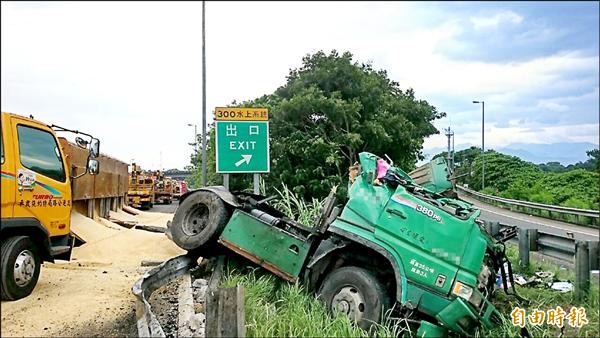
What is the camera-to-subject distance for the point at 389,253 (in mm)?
5465

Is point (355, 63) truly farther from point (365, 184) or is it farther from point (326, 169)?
point (365, 184)

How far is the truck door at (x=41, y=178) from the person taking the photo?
632 centimetres

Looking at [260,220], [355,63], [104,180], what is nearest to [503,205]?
[355,63]

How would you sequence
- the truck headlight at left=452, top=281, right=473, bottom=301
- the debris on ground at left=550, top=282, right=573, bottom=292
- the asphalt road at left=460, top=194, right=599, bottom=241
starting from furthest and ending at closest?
the asphalt road at left=460, top=194, right=599, bottom=241, the debris on ground at left=550, top=282, right=573, bottom=292, the truck headlight at left=452, top=281, right=473, bottom=301

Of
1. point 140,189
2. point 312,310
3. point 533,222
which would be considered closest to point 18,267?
point 312,310

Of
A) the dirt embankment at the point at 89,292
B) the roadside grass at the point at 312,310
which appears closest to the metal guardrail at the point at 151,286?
the dirt embankment at the point at 89,292

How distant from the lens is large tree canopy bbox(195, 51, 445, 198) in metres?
14.6

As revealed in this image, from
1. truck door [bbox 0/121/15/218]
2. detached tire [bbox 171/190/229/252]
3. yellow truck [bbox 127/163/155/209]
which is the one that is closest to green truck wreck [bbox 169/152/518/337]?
detached tire [bbox 171/190/229/252]

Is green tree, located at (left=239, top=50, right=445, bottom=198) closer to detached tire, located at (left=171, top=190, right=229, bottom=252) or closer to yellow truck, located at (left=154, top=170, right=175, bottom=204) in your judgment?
detached tire, located at (left=171, top=190, right=229, bottom=252)

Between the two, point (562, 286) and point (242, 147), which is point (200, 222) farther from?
point (562, 286)

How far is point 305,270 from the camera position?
6.36m

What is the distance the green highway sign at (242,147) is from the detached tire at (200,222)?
2.35 m

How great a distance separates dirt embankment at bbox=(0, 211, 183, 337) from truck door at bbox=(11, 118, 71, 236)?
2.75ft

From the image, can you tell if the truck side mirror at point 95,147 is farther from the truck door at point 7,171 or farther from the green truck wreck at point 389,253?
the green truck wreck at point 389,253
